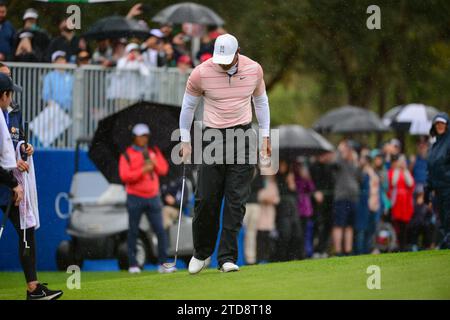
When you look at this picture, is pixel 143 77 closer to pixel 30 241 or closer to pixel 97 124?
pixel 97 124

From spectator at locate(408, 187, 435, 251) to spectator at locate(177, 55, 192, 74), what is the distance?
560 cm

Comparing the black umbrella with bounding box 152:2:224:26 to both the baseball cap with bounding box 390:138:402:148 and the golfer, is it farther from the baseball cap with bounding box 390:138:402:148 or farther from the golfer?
the golfer

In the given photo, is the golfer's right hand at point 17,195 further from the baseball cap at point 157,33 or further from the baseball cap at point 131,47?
the baseball cap at point 157,33

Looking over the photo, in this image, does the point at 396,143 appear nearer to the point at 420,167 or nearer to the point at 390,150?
the point at 390,150

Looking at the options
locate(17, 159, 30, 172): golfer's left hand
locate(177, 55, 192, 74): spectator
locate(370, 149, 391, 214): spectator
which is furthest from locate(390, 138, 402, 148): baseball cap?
locate(17, 159, 30, 172): golfer's left hand

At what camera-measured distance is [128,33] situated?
18.8 metres

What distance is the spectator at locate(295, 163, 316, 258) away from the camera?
20219 mm

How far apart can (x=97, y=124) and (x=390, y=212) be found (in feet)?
20.3

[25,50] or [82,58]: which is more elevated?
[25,50]

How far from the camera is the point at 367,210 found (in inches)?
829

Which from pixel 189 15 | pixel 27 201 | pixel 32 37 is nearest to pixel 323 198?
pixel 189 15

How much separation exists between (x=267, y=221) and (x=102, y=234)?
289 centimetres

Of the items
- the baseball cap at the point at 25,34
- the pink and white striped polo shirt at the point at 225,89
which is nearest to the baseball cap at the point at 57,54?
the baseball cap at the point at 25,34

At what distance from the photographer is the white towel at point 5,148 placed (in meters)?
10.2
